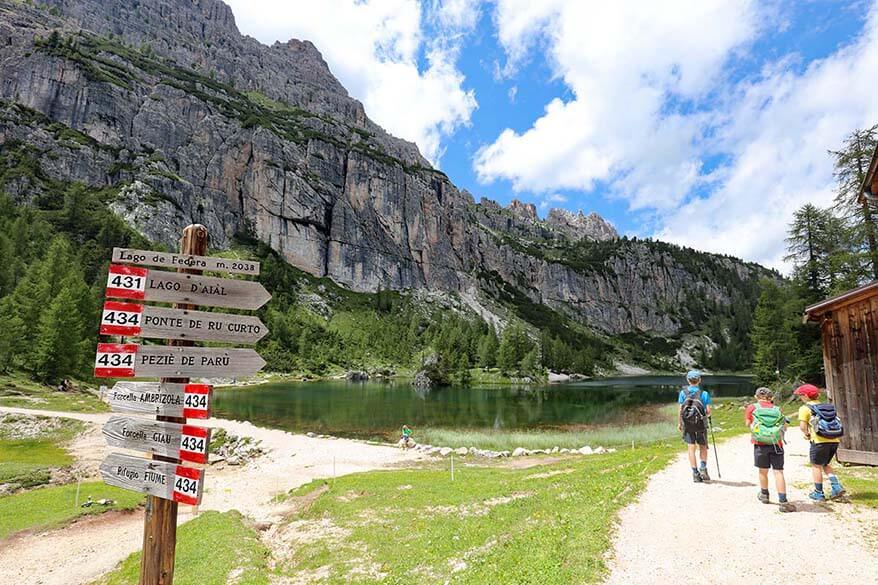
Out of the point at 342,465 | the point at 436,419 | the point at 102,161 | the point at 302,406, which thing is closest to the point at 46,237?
the point at 102,161

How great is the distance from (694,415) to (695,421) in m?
0.19

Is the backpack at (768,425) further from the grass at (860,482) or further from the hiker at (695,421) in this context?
the grass at (860,482)

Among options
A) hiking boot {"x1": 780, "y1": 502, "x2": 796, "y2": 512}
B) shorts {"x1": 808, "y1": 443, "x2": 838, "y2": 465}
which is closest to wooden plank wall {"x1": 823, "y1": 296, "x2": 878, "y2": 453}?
shorts {"x1": 808, "y1": 443, "x2": 838, "y2": 465}

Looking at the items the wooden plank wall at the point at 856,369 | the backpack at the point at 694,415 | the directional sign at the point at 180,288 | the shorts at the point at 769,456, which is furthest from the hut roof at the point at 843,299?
the directional sign at the point at 180,288

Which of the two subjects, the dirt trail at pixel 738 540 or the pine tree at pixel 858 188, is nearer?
the dirt trail at pixel 738 540

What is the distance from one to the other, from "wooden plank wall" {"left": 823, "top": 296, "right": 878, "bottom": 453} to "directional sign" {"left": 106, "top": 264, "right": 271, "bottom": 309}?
2092 cm

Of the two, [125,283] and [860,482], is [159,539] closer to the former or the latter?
[125,283]

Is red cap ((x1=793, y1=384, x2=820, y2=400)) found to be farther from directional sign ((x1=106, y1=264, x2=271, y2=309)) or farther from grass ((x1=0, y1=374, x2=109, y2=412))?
grass ((x1=0, y1=374, x2=109, y2=412))

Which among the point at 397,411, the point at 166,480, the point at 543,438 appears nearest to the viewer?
the point at 166,480

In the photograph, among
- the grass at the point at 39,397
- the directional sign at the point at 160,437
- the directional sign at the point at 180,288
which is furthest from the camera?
the grass at the point at 39,397

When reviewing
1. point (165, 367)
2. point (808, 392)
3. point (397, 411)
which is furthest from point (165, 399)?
point (397, 411)

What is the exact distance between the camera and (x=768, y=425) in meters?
11.0

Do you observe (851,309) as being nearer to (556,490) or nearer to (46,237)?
(556,490)

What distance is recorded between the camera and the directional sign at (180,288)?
19.8 ft
